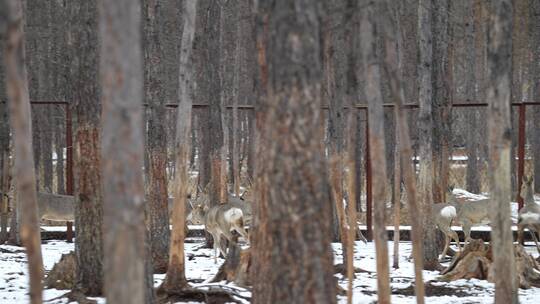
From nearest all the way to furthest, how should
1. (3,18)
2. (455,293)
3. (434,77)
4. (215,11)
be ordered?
(3,18)
(455,293)
(434,77)
(215,11)

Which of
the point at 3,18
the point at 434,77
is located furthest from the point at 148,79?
the point at 3,18

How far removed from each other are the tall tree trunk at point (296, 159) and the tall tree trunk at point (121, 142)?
1.77m

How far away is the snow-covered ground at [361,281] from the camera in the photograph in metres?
10.9

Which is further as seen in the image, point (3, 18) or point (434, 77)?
point (434, 77)

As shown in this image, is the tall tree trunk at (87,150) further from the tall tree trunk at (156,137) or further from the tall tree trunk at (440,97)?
the tall tree trunk at (440,97)

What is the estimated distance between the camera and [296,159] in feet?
21.0

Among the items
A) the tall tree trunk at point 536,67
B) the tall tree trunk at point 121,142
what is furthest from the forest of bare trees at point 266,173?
the tall tree trunk at point 536,67

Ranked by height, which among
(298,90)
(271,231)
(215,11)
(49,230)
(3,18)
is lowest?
(49,230)

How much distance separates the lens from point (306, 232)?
6.43 m

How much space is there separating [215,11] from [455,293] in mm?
8943

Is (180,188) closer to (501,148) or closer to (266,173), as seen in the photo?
(501,148)

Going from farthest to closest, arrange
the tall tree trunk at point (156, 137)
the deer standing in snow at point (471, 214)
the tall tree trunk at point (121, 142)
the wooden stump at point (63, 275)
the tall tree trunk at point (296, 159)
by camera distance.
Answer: the deer standing in snow at point (471, 214), the tall tree trunk at point (156, 137), the wooden stump at point (63, 275), the tall tree trunk at point (296, 159), the tall tree trunk at point (121, 142)

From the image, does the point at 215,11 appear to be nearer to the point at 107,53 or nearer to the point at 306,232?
the point at 306,232

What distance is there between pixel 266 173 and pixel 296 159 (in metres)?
0.32
